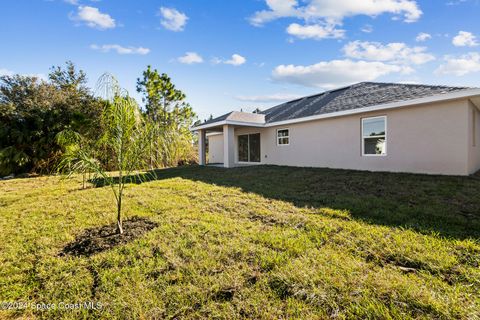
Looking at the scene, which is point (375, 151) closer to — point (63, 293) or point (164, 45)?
point (63, 293)

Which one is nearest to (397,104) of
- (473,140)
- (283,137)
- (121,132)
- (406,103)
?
(406,103)

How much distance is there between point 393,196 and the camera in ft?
19.0

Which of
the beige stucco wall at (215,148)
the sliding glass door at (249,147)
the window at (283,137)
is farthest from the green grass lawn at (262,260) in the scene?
the beige stucco wall at (215,148)

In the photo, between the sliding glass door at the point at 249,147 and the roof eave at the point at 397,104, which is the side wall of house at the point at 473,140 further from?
the sliding glass door at the point at 249,147

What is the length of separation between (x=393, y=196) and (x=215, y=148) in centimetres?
1574

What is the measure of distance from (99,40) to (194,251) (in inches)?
437

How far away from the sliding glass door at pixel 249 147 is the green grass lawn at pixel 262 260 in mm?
9412

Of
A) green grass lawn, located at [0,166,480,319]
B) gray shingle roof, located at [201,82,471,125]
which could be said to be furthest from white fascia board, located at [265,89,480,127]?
green grass lawn, located at [0,166,480,319]

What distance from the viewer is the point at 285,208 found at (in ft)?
16.7

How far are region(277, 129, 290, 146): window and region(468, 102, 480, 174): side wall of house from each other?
730 cm

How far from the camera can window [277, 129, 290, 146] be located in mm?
12724

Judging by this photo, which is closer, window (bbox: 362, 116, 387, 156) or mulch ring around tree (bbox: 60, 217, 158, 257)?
mulch ring around tree (bbox: 60, 217, 158, 257)

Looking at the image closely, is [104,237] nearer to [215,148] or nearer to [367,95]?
[367,95]

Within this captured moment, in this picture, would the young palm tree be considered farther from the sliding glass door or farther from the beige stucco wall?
the beige stucco wall
